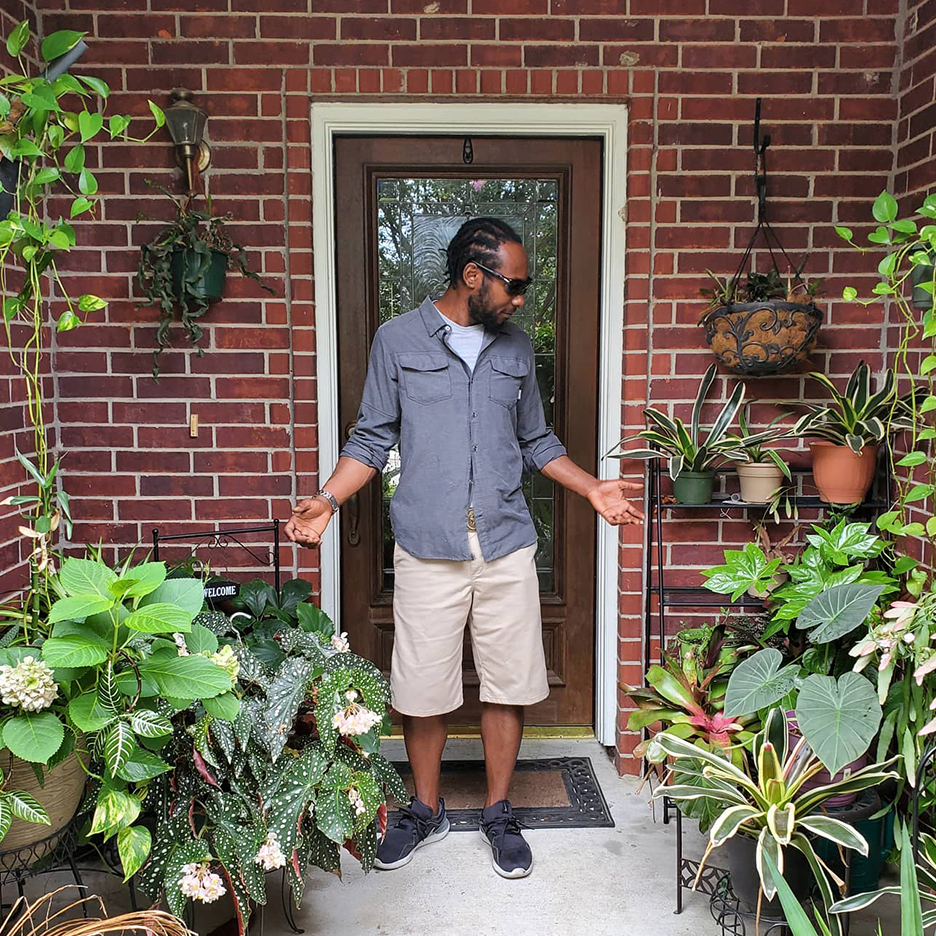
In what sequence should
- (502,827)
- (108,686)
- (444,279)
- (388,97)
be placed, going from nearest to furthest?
(108,686) → (502,827) → (388,97) → (444,279)

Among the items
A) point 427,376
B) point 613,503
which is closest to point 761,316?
point 613,503

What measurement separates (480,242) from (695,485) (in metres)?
0.91

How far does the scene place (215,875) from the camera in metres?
1.66

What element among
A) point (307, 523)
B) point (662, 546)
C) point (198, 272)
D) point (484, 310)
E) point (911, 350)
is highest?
point (198, 272)

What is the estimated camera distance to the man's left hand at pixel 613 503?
2.15 metres

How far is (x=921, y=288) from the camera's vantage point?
204cm

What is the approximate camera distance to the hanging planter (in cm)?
233

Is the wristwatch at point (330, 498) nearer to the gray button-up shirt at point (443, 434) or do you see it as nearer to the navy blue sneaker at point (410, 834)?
the gray button-up shirt at point (443, 434)

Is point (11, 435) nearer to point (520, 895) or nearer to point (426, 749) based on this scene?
point (426, 749)

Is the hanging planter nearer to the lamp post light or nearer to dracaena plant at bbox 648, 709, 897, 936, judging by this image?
dracaena plant at bbox 648, 709, 897, 936

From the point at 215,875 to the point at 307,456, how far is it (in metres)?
1.30

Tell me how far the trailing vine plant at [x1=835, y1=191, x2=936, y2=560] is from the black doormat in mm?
1175

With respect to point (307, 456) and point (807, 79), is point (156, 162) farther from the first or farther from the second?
point (807, 79)

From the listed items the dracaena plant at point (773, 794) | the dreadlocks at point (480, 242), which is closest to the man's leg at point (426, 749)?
the dracaena plant at point (773, 794)
